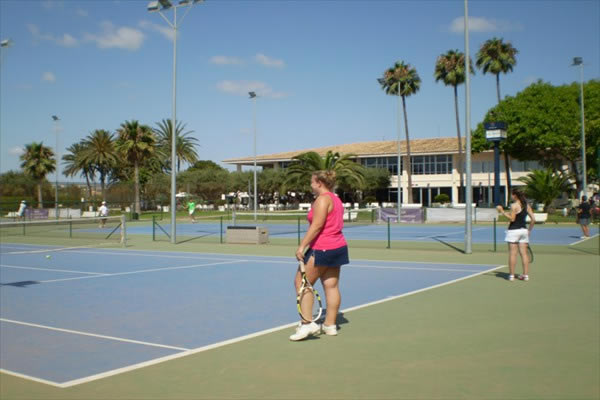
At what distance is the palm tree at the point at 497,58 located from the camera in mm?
62281

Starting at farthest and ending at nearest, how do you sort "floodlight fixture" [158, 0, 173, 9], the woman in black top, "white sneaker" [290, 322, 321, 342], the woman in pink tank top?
1. "floodlight fixture" [158, 0, 173, 9]
2. the woman in black top
3. "white sneaker" [290, 322, 321, 342]
4. the woman in pink tank top

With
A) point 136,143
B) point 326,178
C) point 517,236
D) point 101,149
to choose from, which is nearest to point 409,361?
point 326,178

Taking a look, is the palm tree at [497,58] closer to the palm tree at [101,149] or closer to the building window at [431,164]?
the building window at [431,164]

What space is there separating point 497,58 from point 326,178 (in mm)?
60869

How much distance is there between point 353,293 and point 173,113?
1508 centimetres

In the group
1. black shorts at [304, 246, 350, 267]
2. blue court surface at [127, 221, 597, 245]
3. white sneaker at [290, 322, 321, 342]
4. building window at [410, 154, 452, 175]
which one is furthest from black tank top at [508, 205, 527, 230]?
building window at [410, 154, 452, 175]

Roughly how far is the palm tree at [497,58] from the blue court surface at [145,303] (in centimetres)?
5149

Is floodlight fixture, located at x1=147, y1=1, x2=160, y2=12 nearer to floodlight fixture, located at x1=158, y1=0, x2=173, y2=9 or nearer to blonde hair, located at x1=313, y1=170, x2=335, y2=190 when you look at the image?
floodlight fixture, located at x1=158, y1=0, x2=173, y2=9

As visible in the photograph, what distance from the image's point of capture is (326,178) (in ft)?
23.0

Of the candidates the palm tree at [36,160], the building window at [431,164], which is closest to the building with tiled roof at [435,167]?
the building window at [431,164]

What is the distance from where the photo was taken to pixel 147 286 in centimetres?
1206

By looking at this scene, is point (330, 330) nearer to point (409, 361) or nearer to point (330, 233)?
point (330, 233)

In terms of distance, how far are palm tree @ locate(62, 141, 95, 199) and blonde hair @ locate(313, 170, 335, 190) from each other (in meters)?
68.3

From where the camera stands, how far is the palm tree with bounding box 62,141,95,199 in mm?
72000
